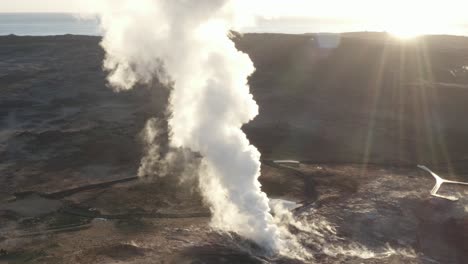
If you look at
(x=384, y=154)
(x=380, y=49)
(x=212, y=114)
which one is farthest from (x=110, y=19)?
(x=380, y=49)

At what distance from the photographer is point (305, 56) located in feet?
216

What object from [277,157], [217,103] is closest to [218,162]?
[217,103]

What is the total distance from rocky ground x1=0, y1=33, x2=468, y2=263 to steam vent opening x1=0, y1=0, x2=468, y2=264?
131mm

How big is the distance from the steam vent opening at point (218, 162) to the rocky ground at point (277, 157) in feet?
0.43

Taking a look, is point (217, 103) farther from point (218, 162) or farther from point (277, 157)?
point (277, 157)

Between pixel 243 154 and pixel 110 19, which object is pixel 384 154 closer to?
pixel 243 154

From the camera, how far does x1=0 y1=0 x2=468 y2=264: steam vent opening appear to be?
2141 centimetres

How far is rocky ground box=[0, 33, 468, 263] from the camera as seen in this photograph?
71.2ft

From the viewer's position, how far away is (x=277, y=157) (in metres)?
36.3

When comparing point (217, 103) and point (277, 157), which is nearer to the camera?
point (217, 103)

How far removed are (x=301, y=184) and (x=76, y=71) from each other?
1592 inches

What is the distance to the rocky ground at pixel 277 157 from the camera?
2170 centimetres

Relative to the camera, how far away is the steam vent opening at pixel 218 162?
21406 mm

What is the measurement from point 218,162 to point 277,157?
46.6 ft
